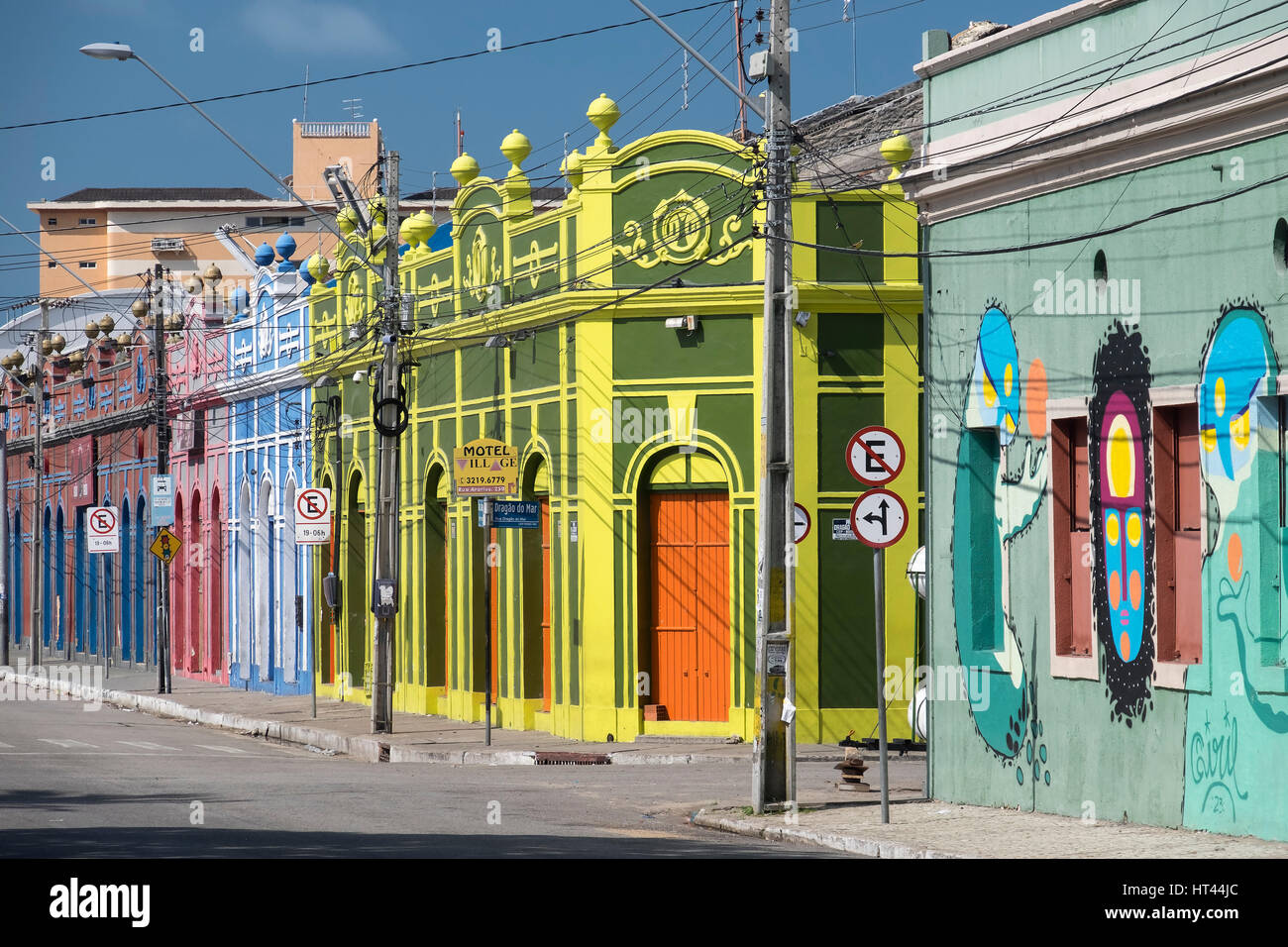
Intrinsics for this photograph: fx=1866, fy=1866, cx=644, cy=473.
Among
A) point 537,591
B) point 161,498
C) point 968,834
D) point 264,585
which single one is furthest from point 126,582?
point 968,834

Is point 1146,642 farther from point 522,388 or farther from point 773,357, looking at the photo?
point 522,388

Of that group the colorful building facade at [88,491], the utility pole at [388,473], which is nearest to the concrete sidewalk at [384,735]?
the utility pole at [388,473]

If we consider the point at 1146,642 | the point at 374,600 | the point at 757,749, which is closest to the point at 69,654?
the point at 374,600

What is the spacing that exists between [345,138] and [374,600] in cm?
5330

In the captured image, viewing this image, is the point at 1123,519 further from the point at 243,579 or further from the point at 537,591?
the point at 243,579

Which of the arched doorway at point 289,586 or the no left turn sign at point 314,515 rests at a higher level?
the no left turn sign at point 314,515

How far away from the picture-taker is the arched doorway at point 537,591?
26.9m

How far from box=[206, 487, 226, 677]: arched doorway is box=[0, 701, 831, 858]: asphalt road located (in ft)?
55.4

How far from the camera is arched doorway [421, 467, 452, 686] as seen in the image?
1217 inches

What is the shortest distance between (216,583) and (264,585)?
4384 mm

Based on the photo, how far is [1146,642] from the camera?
14.4 metres

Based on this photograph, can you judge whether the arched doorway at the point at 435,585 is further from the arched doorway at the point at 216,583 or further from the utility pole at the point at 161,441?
the arched doorway at the point at 216,583

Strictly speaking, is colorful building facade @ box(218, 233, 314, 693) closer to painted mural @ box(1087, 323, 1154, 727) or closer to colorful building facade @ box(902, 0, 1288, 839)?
colorful building facade @ box(902, 0, 1288, 839)

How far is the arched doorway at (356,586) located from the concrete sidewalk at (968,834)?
18391mm
